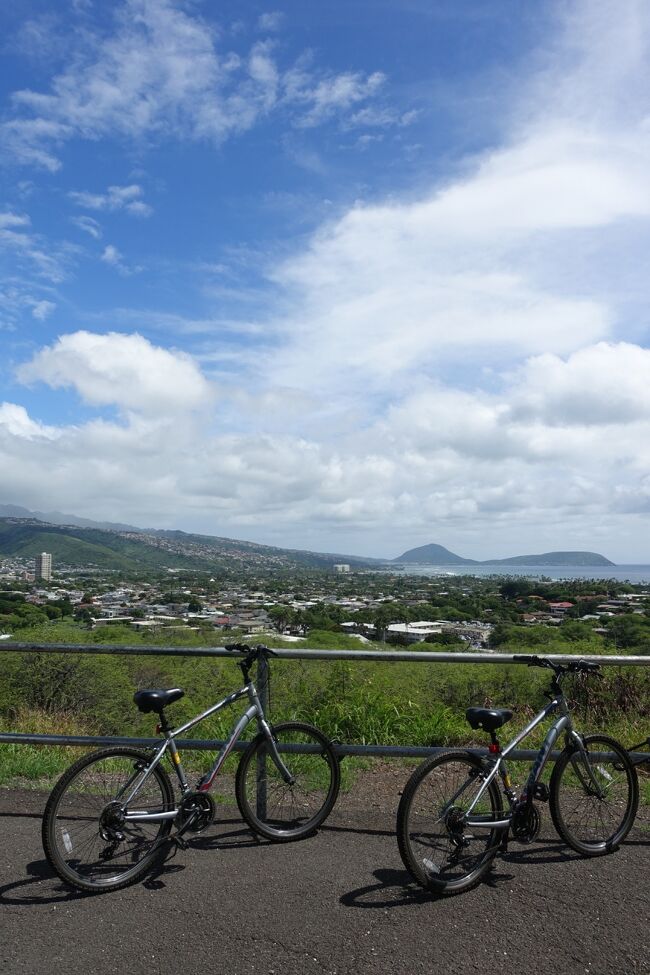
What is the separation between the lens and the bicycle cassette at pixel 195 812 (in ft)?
14.1

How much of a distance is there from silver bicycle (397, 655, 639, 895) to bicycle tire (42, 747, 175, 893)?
1.50 meters

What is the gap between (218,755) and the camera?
4.59 meters

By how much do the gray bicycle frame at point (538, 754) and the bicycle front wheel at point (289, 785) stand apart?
119 cm

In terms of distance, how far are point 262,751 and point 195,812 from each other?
68 centimetres

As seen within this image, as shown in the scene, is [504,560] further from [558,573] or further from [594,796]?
[594,796]

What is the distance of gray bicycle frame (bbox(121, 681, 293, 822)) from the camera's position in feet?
13.6

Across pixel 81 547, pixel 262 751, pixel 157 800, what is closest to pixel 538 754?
pixel 262 751

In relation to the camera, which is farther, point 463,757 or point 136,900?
point 463,757

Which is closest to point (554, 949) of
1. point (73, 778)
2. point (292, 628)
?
point (73, 778)

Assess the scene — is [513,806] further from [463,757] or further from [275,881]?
[275,881]

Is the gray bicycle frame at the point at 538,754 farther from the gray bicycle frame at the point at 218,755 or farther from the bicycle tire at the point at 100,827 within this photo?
the bicycle tire at the point at 100,827

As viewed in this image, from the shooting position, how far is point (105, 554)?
95688 millimetres

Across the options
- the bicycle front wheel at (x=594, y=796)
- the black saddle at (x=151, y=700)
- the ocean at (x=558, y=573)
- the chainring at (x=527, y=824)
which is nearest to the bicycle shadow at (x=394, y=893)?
the chainring at (x=527, y=824)

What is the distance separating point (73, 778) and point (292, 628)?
1839 centimetres
